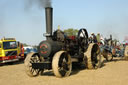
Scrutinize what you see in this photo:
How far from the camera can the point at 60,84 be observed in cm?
641

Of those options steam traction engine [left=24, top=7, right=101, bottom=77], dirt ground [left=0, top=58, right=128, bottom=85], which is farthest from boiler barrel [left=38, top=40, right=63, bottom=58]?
dirt ground [left=0, top=58, right=128, bottom=85]

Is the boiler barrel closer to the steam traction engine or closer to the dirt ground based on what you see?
the steam traction engine

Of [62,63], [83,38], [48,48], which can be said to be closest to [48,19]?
[48,48]

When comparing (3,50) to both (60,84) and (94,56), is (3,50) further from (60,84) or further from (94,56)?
(60,84)

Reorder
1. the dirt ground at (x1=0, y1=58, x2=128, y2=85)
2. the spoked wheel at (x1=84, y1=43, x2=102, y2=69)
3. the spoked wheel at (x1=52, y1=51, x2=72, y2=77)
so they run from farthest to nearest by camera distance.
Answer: the spoked wheel at (x1=84, y1=43, x2=102, y2=69) < the spoked wheel at (x1=52, y1=51, x2=72, y2=77) < the dirt ground at (x1=0, y1=58, x2=128, y2=85)

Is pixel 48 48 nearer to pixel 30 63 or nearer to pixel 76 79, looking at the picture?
pixel 30 63

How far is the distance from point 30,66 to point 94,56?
12.6 ft

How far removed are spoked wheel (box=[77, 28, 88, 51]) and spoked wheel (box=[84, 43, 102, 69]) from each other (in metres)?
0.47

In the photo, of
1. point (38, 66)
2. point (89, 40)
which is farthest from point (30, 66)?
point (89, 40)

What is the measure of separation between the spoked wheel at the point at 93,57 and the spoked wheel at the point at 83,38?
1.55 ft

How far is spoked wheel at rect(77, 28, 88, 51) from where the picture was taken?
10258 millimetres

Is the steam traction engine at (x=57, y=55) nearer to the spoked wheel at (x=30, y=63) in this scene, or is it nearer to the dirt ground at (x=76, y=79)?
the spoked wheel at (x=30, y=63)

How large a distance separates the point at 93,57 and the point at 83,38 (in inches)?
46.8

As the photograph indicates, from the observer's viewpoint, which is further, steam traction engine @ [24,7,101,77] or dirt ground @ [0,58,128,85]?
steam traction engine @ [24,7,101,77]
